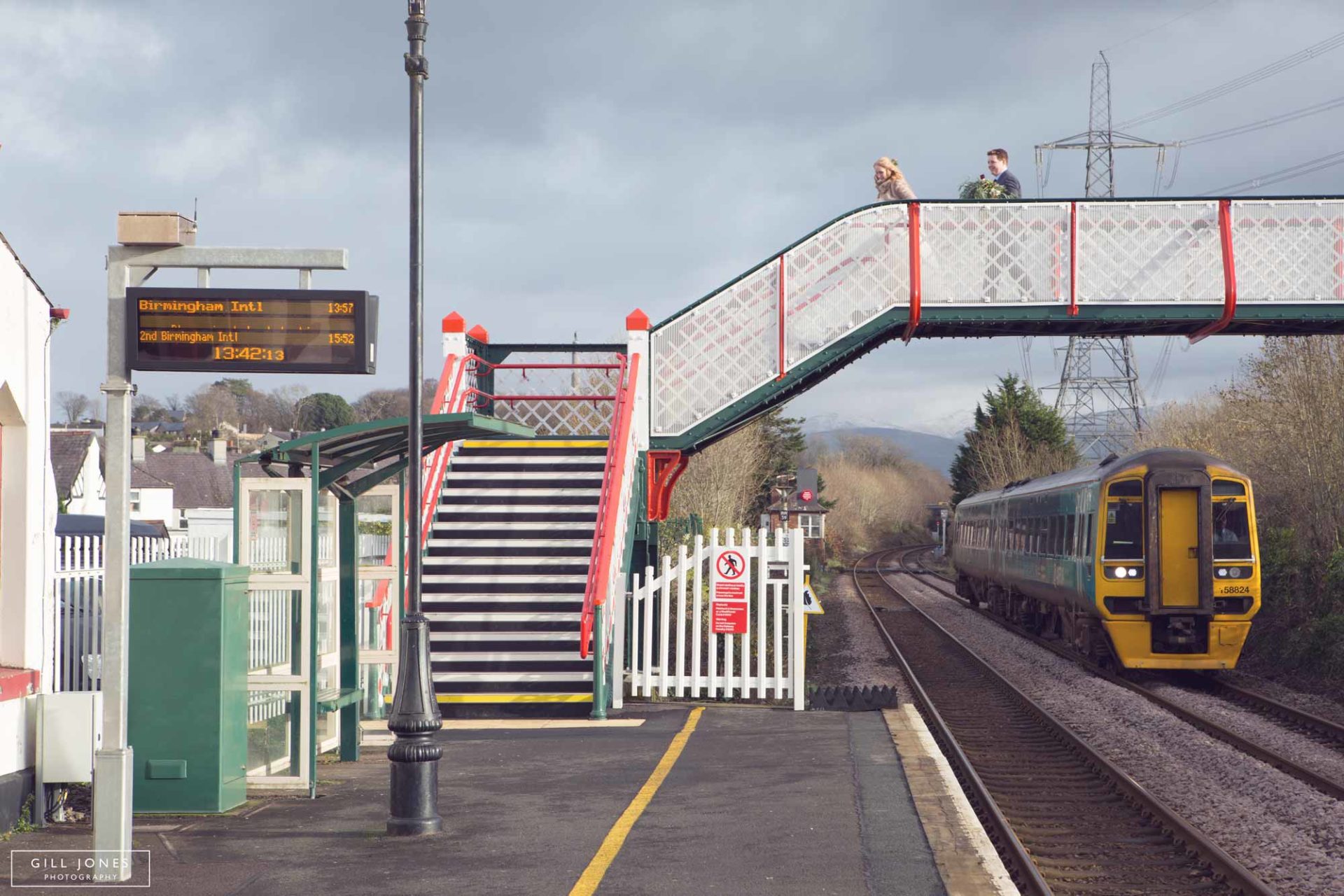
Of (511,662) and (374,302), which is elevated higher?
(374,302)

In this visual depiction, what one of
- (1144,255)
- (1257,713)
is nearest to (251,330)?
(1257,713)

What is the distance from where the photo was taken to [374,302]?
7621 millimetres

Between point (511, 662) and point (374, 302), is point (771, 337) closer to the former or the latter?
point (511, 662)

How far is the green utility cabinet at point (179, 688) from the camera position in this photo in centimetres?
866

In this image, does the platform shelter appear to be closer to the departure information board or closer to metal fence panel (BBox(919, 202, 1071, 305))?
the departure information board

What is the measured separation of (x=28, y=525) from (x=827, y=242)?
11694mm

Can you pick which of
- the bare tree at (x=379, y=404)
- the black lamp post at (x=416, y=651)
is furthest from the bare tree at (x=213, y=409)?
the black lamp post at (x=416, y=651)

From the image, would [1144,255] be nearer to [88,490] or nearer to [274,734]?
[274,734]

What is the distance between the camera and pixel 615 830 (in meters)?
8.09

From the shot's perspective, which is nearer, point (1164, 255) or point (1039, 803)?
point (1039, 803)

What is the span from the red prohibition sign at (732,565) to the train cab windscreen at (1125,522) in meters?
6.39

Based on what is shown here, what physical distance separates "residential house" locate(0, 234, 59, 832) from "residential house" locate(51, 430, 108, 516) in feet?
164

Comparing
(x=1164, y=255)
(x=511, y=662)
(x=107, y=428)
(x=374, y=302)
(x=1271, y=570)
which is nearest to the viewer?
(x=107, y=428)

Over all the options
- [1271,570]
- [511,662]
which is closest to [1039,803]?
[511,662]
